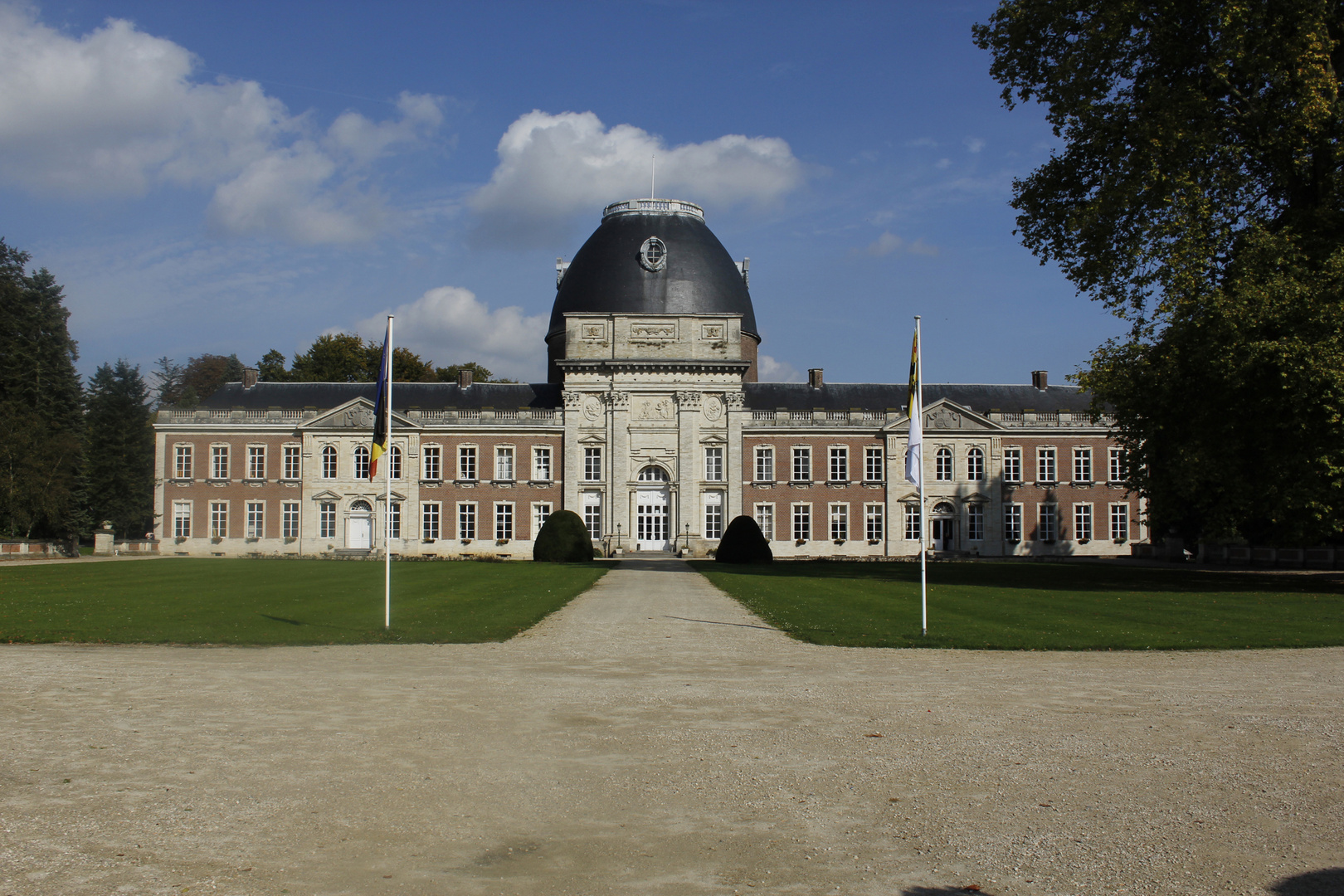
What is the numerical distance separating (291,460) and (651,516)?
19.1 metres

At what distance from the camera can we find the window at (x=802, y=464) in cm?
5216

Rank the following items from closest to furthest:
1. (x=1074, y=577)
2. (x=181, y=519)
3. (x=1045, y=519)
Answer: (x=1074, y=577) → (x=181, y=519) → (x=1045, y=519)

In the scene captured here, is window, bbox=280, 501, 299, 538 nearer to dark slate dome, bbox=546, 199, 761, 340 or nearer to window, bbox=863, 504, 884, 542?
dark slate dome, bbox=546, 199, 761, 340

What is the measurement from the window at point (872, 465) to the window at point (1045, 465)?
850 cm

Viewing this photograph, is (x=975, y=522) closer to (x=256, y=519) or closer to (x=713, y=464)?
(x=713, y=464)

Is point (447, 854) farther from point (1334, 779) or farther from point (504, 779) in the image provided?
point (1334, 779)

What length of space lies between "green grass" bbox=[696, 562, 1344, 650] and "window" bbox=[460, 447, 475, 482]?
23.9 meters

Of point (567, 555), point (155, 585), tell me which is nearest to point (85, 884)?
point (155, 585)

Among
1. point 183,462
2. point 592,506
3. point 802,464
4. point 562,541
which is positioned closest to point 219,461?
point 183,462

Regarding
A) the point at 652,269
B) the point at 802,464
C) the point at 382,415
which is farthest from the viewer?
the point at 652,269

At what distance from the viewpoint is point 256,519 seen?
5181 centimetres

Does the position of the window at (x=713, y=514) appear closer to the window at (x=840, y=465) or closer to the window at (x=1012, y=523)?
the window at (x=840, y=465)

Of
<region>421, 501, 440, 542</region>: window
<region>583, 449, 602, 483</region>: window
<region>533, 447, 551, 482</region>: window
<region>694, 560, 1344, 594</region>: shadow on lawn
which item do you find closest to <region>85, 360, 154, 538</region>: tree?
<region>421, 501, 440, 542</region>: window

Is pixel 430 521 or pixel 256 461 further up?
pixel 256 461
